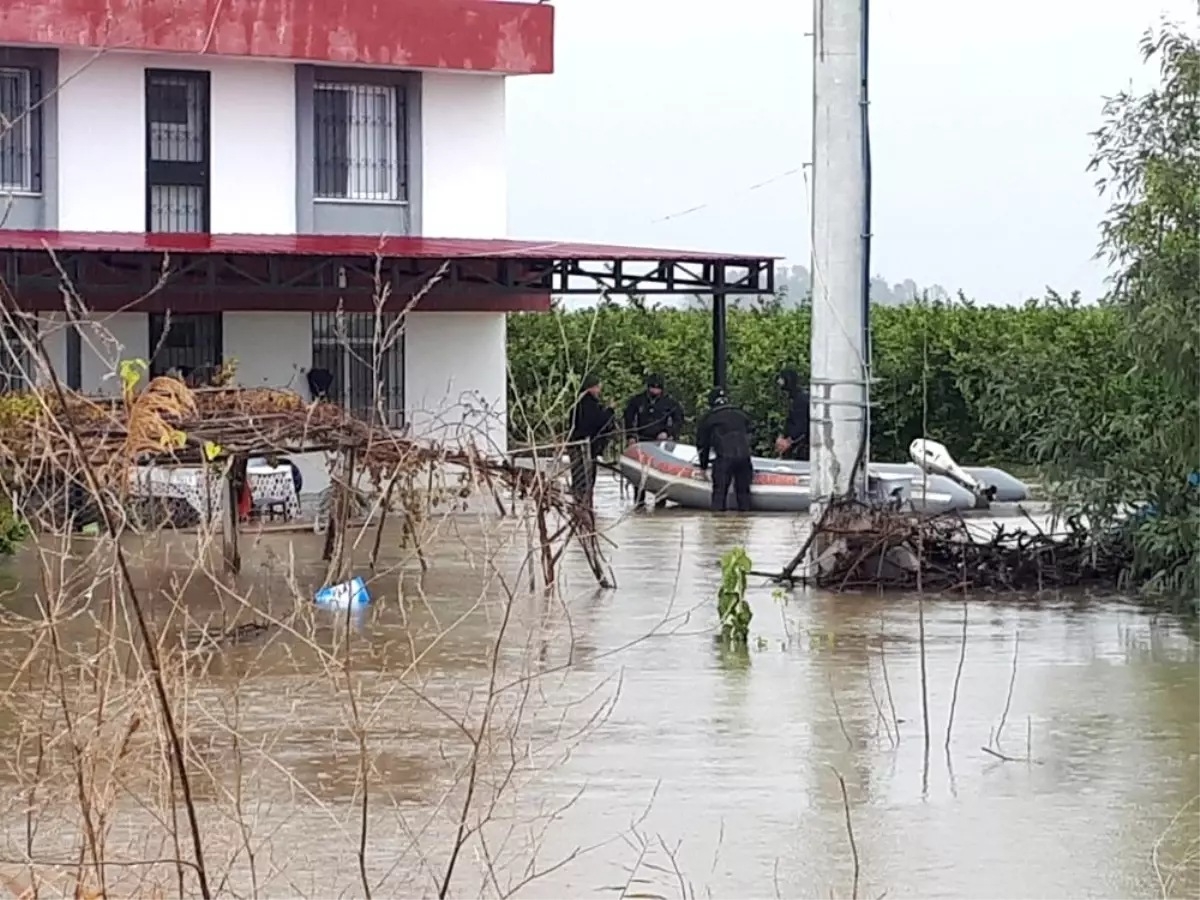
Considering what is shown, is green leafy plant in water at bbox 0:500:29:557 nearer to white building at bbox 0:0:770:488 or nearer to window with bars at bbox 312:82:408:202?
white building at bbox 0:0:770:488

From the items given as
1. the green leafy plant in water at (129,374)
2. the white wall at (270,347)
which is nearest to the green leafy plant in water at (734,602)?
the green leafy plant in water at (129,374)

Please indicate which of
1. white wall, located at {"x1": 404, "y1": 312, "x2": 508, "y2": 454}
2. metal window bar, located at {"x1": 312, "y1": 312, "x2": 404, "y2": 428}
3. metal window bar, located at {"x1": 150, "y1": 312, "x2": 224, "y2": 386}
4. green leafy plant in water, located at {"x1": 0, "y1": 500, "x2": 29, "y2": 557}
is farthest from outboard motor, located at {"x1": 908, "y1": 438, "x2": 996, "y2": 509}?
green leafy plant in water, located at {"x1": 0, "y1": 500, "x2": 29, "y2": 557}

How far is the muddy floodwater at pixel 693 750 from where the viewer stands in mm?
8734

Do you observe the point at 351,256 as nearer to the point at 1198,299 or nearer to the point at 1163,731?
the point at 1198,299

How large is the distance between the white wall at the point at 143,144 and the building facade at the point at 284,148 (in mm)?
21

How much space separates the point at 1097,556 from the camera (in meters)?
18.9

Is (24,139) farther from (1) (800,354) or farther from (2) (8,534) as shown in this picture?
(1) (800,354)

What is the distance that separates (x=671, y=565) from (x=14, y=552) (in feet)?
19.6

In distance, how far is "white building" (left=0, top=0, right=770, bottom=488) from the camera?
82.3ft

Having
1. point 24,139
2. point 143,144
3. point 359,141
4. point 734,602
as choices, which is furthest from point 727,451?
point 734,602

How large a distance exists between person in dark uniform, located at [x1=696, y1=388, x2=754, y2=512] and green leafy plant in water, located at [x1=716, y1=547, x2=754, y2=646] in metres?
11.0

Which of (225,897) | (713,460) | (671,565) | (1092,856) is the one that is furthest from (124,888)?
(713,460)

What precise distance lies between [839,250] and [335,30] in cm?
1003

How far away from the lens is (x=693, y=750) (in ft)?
38.1
